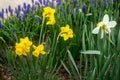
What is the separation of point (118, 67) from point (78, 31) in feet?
3.08

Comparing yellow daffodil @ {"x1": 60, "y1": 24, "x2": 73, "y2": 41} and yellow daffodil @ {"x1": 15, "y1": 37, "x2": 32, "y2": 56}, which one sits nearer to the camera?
yellow daffodil @ {"x1": 15, "y1": 37, "x2": 32, "y2": 56}

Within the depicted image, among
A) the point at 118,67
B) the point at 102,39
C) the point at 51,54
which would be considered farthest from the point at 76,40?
the point at 118,67

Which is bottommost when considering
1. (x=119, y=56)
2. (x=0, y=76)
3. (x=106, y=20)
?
(x=0, y=76)

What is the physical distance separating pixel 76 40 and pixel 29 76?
732 millimetres

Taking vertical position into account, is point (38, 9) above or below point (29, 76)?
above

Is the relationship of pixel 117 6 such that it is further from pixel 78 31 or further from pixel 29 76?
pixel 29 76

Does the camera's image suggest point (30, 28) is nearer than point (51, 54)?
No

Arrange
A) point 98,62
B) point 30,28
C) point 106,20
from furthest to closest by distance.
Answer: point 30,28 < point 98,62 < point 106,20

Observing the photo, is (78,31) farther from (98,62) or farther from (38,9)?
(38,9)

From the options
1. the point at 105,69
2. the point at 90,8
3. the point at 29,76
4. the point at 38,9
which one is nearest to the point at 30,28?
the point at 38,9

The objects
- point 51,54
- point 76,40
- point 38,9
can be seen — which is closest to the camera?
point 51,54

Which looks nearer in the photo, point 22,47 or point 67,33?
point 22,47

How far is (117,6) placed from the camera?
4.25 m

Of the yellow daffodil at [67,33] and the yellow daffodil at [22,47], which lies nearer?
the yellow daffodil at [22,47]
